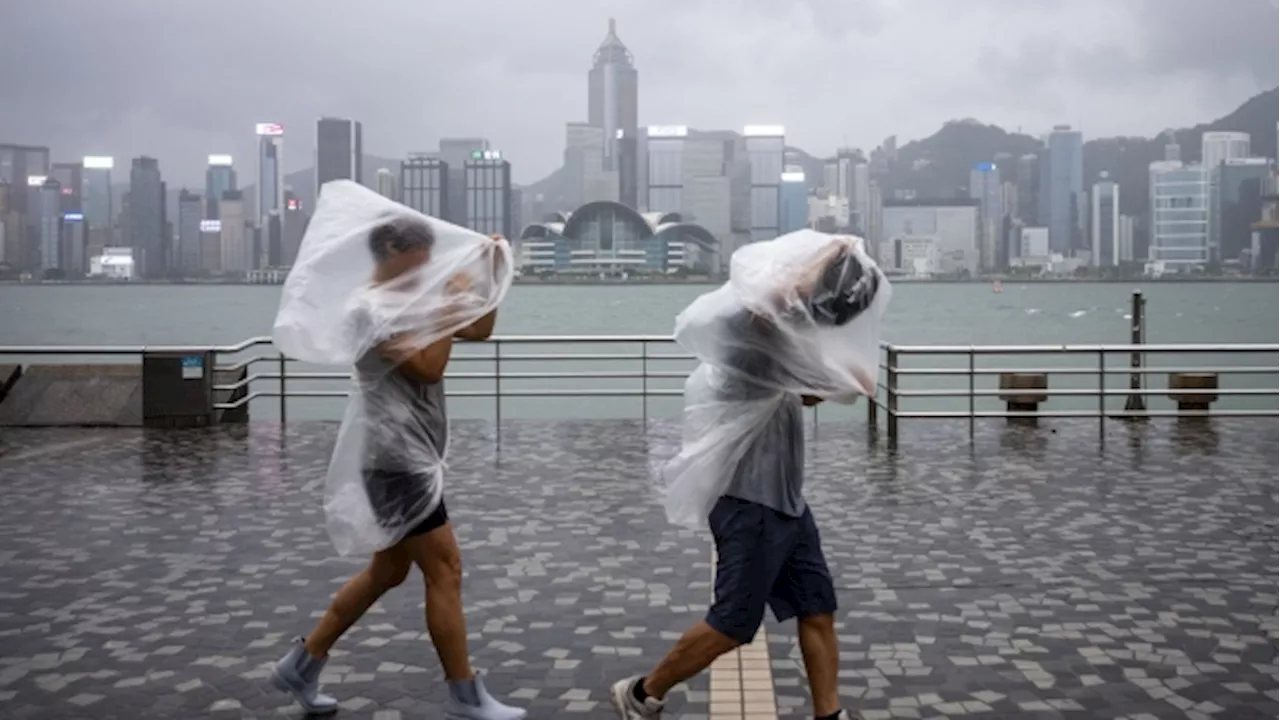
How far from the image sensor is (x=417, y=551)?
518 centimetres

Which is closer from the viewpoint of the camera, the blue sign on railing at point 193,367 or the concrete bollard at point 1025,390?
the blue sign on railing at point 193,367

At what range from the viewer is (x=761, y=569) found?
15.8 feet

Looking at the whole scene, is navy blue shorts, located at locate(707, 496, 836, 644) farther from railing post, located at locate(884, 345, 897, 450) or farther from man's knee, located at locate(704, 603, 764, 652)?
railing post, located at locate(884, 345, 897, 450)

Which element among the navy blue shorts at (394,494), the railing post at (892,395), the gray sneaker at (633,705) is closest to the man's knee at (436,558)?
the navy blue shorts at (394,494)

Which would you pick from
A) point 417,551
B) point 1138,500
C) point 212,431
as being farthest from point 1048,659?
point 212,431

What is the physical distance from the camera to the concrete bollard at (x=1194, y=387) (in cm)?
1661

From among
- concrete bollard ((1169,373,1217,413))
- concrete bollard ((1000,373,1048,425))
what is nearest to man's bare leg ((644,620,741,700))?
concrete bollard ((1000,373,1048,425))

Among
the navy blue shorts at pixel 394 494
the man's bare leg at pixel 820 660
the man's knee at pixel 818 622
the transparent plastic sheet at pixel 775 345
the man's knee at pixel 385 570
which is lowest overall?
the man's bare leg at pixel 820 660

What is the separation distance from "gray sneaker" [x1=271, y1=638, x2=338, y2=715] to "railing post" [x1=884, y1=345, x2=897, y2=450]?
9878 millimetres

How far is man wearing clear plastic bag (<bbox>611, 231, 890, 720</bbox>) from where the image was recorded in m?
4.88

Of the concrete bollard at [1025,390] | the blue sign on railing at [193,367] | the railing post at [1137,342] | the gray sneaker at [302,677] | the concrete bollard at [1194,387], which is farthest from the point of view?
the railing post at [1137,342]

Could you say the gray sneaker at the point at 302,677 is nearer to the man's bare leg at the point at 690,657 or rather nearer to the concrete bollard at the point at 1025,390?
the man's bare leg at the point at 690,657

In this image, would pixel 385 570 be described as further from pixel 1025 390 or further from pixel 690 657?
pixel 1025 390

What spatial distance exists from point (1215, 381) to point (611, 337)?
7150mm
